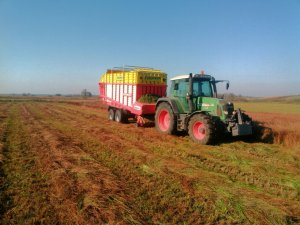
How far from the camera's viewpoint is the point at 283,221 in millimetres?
3840

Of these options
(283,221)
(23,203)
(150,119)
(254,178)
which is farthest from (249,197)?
(150,119)

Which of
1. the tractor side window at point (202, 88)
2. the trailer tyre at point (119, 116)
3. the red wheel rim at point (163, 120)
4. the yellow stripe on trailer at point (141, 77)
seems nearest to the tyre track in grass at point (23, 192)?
the red wheel rim at point (163, 120)

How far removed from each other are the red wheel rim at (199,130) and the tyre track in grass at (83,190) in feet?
12.6

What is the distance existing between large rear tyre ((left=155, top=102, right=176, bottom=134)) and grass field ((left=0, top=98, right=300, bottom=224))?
1.77m

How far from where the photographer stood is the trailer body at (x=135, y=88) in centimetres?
1252

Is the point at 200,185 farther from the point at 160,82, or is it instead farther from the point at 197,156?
the point at 160,82

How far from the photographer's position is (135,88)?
1278 cm

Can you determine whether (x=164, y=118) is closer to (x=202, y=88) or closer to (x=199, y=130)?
(x=202, y=88)

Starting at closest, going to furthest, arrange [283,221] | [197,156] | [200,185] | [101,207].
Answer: [283,221]
[101,207]
[200,185]
[197,156]

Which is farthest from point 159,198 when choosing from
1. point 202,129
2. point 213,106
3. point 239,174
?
point 213,106

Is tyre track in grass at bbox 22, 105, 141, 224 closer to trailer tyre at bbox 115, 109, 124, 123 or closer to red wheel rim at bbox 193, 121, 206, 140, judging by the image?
red wheel rim at bbox 193, 121, 206, 140

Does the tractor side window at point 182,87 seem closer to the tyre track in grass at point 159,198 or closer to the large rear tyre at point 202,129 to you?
the large rear tyre at point 202,129

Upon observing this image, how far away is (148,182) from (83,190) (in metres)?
1.24

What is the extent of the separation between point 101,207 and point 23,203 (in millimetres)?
1249
